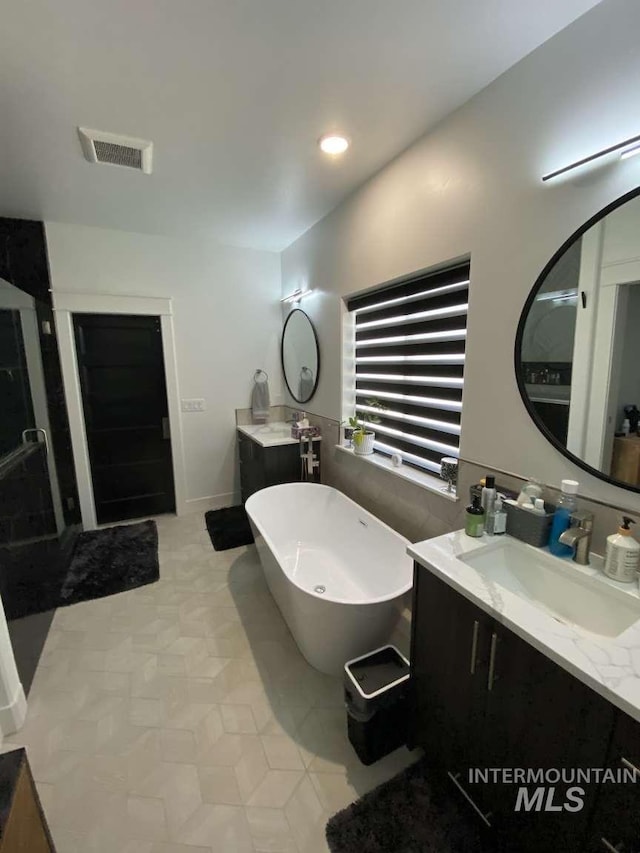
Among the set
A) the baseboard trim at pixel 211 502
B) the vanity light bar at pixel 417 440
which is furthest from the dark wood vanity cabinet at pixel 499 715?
the baseboard trim at pixel 211 502

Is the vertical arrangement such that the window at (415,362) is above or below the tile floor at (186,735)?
above

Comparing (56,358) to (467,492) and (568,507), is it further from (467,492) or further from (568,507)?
(568,507)

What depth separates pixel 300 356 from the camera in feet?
11.5

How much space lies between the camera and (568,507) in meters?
1.31

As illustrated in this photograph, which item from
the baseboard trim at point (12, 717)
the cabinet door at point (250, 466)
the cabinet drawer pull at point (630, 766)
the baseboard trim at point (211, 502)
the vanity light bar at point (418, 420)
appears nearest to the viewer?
the cabinet drawer pull at point (630, 766)

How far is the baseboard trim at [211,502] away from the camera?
3.81 m

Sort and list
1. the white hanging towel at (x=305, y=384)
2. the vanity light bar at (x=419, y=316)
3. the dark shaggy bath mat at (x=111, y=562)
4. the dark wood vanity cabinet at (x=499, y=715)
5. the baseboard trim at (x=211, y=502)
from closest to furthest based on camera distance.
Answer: the dark wood vanity cabinet at (x=499, y=715), the vanity light bar at (x=419, y=316), the dark shaggy bath mat at (x=111, y=562), the white hanging towel at (x=305, y=384), the baseboard trim at (x=211, y=502)

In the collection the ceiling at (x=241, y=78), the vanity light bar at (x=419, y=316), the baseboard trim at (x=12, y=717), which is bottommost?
the baseboard trim at (x=12, y=717)

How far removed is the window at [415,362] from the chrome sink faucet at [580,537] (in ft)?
2.58

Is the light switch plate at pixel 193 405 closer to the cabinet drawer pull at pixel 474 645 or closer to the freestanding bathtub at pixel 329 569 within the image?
the freestanding bathtub at pixel 329 569

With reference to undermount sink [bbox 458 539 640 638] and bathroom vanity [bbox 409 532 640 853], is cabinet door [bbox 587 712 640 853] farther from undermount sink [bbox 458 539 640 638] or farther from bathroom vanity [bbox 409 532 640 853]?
undermount sink [bbox 458 539 640 638]

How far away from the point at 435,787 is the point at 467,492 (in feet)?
3.79

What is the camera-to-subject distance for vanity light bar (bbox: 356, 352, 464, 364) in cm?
202

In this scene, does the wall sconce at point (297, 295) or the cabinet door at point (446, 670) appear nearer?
the cabinet door at point (446, 670)
